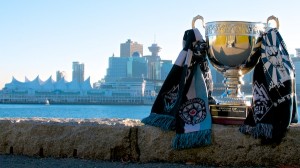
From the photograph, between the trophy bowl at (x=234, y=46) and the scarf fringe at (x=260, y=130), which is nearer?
the scarf fringe at (x=260, y=130)

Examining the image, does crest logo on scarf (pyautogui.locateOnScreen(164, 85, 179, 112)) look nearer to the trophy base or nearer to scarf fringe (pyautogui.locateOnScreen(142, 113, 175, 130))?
scarf fringe (pyautogui.locateOnScreen(142, 113, 175, 130))

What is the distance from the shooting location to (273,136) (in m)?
4.45

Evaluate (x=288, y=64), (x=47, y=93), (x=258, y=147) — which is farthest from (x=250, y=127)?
(x=47, y=93)

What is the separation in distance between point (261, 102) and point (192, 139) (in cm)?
66

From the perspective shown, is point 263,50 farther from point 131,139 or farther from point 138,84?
point 138,84

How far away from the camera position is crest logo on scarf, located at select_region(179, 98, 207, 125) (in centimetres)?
465

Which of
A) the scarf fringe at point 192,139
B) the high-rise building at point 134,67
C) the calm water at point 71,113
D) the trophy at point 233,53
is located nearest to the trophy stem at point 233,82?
the trophy at point 233,53

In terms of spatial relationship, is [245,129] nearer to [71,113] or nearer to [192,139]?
[192,139]

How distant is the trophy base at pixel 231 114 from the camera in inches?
187

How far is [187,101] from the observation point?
476 cm

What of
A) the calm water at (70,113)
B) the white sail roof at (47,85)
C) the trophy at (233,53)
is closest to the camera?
the trophy at (233,53)

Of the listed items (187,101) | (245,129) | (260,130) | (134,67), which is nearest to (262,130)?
(260,130)

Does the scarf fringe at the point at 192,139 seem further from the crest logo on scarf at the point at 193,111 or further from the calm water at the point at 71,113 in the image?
the calm water at the point at 71,113

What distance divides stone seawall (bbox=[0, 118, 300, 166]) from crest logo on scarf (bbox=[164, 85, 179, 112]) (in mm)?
299
